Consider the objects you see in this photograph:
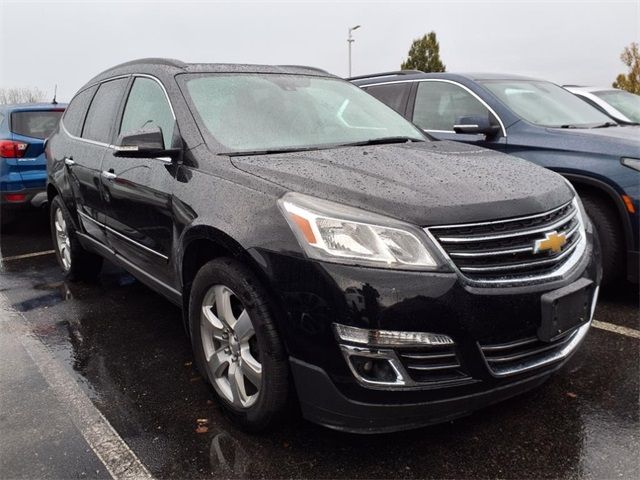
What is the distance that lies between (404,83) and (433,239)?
13.1 feet

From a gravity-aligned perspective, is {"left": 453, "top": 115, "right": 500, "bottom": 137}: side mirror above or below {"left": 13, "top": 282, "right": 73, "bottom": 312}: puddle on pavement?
above

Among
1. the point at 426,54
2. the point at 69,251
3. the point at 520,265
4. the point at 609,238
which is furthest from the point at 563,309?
the point at 426,54

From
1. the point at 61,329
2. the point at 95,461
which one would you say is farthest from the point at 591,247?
the point at 61,329

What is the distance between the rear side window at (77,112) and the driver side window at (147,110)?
0.97 metres

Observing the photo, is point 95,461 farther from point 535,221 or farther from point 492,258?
point 535,221

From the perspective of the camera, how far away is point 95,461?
2264mm

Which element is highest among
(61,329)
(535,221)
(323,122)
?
(323,122)

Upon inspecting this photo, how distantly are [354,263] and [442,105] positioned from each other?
145 inches

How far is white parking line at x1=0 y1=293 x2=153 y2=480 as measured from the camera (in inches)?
87.6

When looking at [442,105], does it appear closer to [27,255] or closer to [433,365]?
[433,365]

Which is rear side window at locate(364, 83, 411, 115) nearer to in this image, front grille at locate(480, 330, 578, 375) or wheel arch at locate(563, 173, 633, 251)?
wheel arch at locate(563, 173, 633, 251)

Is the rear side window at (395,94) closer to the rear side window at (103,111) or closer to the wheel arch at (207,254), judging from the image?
the rear side window at (103,111)

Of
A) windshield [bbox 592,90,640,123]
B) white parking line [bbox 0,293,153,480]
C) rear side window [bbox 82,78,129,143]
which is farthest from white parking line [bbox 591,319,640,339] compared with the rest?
windshield [bbox 592,90,640,123]

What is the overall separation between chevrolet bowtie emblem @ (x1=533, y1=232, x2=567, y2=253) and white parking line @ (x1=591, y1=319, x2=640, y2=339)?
1.41 m
